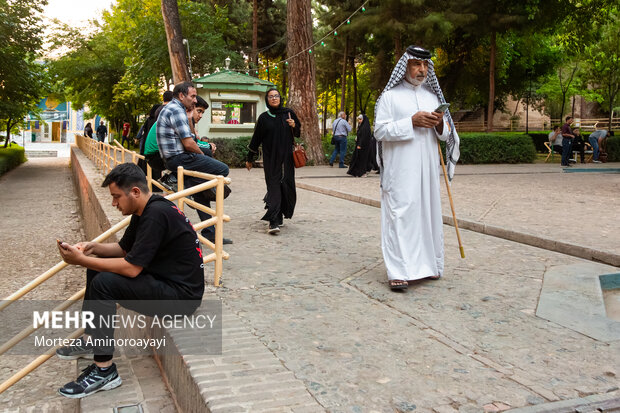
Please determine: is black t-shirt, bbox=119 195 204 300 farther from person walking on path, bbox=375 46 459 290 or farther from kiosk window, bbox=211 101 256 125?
kiosk window, bbox=211 101 256 125

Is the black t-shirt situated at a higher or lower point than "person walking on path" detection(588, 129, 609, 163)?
lower

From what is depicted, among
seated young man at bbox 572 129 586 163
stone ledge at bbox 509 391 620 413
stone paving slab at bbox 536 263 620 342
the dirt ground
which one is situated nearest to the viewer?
Answer: stone ledge at bbox 509 391 620 413

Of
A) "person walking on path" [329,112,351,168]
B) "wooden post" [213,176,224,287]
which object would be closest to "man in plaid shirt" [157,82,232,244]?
"wooden post" [213,176,224,287]

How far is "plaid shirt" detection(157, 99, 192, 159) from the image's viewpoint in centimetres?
666

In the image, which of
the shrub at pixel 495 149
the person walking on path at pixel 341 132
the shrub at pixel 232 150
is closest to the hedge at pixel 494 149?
the shrub at pixel 495 149

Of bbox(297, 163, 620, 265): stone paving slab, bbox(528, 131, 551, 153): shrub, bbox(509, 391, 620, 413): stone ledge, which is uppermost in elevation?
bbox(528, 131, 551, 153): shrub

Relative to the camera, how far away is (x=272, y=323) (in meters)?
4.24

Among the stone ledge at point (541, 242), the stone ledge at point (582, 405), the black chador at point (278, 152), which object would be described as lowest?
the stone ledge at point (582, 405)

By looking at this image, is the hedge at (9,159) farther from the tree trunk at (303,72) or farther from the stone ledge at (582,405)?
the stone ledge at (582,405)

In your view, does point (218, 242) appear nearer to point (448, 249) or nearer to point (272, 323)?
point (272, 323)

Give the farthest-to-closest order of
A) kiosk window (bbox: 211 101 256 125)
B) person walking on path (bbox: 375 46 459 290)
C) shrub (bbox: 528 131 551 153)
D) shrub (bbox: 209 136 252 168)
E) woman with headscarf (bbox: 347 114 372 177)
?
1. shrub (bbox: 528 131 551 153)
2. kiosk window (bbox: 211 101 256 125)
3. shrub (bbox: 209 136 252 168)
4. woman with headscarf (bbox: 347 114 372 177)
5. person walking on path (bbox: 375 46 459 290)

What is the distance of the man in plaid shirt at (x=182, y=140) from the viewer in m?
6.67

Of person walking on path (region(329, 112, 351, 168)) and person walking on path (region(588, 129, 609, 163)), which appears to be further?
person walking on path (region(588, 129, 609, 163))

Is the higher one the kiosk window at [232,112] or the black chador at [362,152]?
the kiosk window at [232,112]
